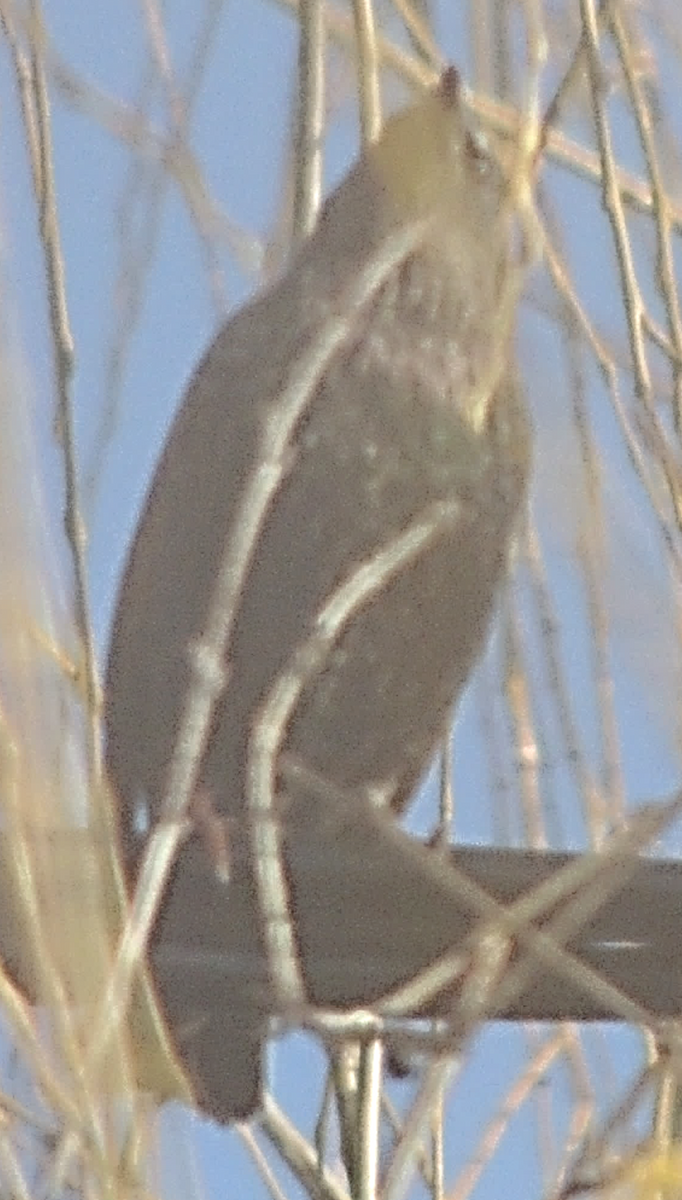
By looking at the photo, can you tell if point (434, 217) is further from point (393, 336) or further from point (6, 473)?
point (6, 473)

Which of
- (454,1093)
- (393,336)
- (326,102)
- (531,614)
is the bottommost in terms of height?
(454,1093)

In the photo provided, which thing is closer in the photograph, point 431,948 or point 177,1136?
point 177,1136

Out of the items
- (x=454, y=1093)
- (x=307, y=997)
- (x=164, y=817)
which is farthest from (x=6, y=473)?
(x=454, y=1093)

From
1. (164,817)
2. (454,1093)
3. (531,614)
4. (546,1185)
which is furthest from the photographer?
(454,1093)

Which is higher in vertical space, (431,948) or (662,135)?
(662,135)

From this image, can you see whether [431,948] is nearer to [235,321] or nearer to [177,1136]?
[177,1136]

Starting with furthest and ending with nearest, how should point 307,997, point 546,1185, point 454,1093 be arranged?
point 454,1093
point 546,1185
point 307,997
